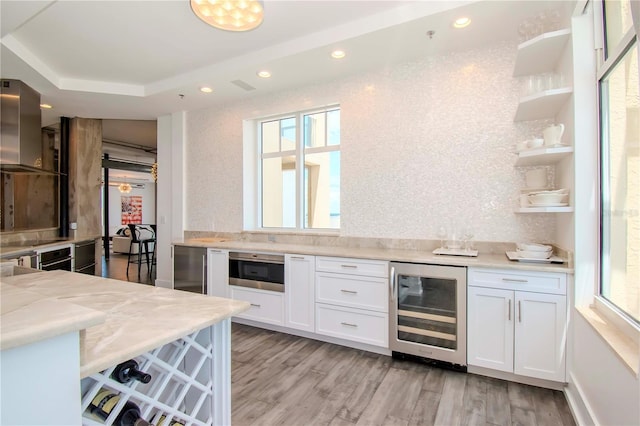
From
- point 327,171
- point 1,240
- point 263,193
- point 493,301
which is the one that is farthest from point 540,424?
point 1,240

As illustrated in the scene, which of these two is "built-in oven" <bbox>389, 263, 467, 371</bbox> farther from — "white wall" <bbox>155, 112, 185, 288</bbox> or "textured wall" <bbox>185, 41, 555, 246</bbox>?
"white wall" <bbox>155, 112, 185, 288</bbox>

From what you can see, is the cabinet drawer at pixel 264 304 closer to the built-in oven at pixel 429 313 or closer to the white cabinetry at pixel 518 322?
the built-in oven at pixel 429 313

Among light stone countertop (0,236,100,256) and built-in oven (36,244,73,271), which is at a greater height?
light stone countertop (0,236,100,256)

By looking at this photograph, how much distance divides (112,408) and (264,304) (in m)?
2.41

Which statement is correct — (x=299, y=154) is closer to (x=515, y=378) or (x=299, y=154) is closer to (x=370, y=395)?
(x=370, y=395)

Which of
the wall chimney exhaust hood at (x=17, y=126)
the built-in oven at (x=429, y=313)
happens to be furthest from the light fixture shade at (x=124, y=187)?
the built-in oven at (x=429, y=313)

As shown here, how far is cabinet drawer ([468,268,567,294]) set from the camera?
81.7 inches

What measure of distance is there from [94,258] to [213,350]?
16.7ft

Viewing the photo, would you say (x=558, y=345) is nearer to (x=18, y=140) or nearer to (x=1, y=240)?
(x=18, y=140)

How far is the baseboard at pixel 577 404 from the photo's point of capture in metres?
1.69

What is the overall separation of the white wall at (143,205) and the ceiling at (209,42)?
8.25 metres

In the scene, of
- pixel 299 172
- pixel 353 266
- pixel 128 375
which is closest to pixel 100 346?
pixel 128 375

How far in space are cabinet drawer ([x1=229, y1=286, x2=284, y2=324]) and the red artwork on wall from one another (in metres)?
10.6

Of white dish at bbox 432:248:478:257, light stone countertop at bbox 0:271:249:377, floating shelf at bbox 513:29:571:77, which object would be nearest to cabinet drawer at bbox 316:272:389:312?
white dish at bbox 432:248:478:257
